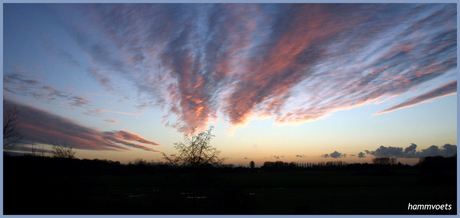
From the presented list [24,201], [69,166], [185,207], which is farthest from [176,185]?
[69,166]

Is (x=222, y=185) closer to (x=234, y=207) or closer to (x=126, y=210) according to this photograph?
(x=234, y=207)

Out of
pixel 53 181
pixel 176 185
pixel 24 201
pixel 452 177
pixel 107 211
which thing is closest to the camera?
pixel 107 211

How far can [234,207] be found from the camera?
17453mm

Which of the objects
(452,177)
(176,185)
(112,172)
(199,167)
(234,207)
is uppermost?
(199,167)

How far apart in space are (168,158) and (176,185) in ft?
7.66

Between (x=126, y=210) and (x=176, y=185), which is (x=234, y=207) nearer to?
(x=176, y=185)

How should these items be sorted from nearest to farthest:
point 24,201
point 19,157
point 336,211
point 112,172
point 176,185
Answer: point 24,201, point 176,185, point 19,157, point 336,211, point 112,172

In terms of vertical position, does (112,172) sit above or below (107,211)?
below

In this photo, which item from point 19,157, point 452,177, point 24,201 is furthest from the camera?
point 452,177

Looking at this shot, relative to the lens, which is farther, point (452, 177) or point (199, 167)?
point (452, 177)

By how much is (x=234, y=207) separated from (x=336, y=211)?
864 inches

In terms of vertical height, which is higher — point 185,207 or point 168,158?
point 168,158

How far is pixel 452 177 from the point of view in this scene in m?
66.9

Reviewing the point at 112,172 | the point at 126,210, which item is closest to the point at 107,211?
the point at 126,210
